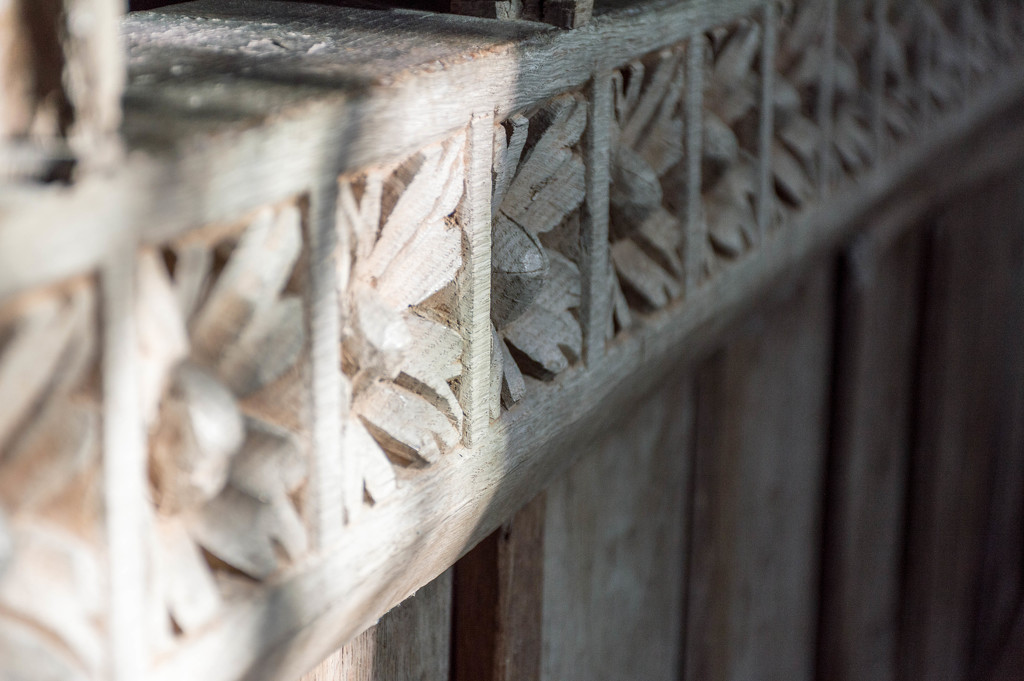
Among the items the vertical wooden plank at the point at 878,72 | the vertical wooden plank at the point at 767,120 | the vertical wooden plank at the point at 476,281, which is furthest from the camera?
the vertical wooden plank at the point at 878,72

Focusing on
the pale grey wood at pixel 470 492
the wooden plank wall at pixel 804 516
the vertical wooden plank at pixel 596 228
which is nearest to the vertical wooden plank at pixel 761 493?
the wooden plank wall at pixel 804 516

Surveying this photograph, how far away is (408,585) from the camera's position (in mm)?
627

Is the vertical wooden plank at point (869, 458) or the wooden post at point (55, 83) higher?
the wooden post at point (55, 83)

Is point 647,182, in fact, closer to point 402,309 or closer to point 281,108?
point 402,309

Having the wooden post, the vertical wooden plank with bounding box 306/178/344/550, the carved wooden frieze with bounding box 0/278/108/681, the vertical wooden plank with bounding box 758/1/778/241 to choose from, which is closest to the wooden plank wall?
the vertical wooden plank with bounding box 758/1/778/241

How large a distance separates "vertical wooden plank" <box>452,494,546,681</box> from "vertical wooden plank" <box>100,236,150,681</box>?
44 cm

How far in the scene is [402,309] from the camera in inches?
21.8

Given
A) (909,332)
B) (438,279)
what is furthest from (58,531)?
(909,332)

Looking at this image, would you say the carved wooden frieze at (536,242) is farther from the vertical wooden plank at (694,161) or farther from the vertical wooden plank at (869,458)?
the vertical wooden plank at (869,458)

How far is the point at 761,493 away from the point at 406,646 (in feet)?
1.98

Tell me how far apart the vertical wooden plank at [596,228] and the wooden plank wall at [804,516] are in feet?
0.53

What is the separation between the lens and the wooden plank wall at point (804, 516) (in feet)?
2.82

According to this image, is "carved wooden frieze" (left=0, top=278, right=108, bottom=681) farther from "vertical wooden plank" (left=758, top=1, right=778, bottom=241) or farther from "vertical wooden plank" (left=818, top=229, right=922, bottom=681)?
"vertical wooden plank" (left=818, top=229, right=922, bottom=681)

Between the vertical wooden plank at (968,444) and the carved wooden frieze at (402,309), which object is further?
the vertical wooden plank at (968,444)
